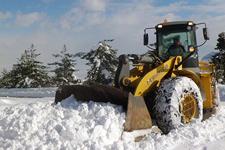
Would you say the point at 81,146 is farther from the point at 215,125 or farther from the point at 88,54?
the point at 88,54

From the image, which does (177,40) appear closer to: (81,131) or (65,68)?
(81,131)

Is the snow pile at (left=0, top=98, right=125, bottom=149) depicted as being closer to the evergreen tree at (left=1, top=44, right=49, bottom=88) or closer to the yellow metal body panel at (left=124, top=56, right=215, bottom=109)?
the yellow metal body panel at (left=124, top=56, right=215, bottom=109)

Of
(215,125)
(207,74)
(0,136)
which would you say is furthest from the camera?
(207,74)

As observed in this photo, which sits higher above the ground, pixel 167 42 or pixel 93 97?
pixel 167 42

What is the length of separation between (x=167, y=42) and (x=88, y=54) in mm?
21918

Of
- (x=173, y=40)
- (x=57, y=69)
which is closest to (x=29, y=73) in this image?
(x=57, y=69)

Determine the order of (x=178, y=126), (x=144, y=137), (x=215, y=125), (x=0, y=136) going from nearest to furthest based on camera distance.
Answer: (x=0, y=136), (x=144, y=137), (x=178, y=126), (x=215, y=125)

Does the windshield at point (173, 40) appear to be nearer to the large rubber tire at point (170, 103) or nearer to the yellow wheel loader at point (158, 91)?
the yellow wheel loader at point (158, 91)

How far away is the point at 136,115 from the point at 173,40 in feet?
11.5

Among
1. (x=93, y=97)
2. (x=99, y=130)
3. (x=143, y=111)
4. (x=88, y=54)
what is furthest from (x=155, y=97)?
(x=88, y=54)

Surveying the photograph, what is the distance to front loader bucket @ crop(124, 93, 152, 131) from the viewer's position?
708 centimetres

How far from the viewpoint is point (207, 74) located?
9.71 m

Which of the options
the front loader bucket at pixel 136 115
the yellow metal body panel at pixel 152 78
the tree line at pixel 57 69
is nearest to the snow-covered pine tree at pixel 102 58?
the tree line at pixel 57 69

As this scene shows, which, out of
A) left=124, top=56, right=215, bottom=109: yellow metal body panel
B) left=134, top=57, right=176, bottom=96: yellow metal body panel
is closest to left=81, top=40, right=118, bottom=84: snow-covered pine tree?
left=124, top=56, right=215, bottom=109: yellow metal body panel
